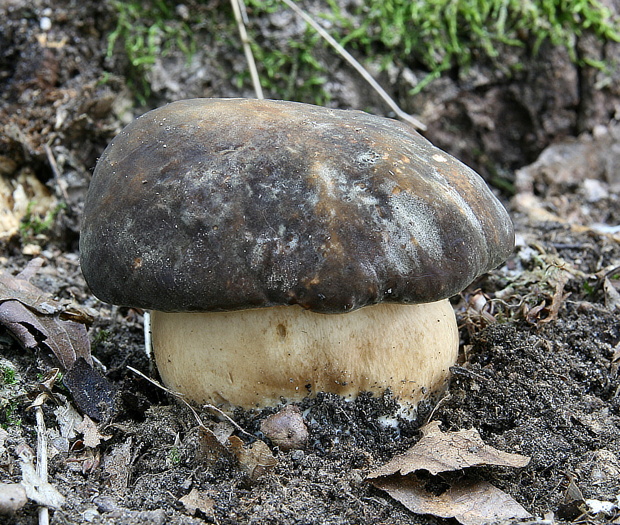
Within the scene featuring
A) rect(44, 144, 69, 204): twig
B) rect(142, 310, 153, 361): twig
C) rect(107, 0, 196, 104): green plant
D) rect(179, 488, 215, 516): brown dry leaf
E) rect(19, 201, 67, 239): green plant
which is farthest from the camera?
rect(107, 0, 196, 104): green plant

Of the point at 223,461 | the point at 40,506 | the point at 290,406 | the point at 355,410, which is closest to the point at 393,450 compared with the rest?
the point at 355,410

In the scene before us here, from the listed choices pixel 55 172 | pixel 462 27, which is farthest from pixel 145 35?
pixel 462 27

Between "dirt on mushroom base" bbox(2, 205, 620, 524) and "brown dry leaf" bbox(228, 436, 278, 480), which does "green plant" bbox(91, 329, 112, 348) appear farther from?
"brown dry leaf" bbox(228, 436, 278, 480)

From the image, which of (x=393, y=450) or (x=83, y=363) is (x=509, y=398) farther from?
(x=83, y=363)

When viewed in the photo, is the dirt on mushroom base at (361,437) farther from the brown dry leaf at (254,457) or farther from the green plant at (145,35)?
the green plant at (145,35)

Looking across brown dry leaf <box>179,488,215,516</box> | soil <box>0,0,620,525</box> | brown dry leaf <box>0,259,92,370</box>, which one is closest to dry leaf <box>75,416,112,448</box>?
soil <box>0,0,620,525</box>

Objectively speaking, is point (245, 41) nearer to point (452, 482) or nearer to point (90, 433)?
point (90, 433)
